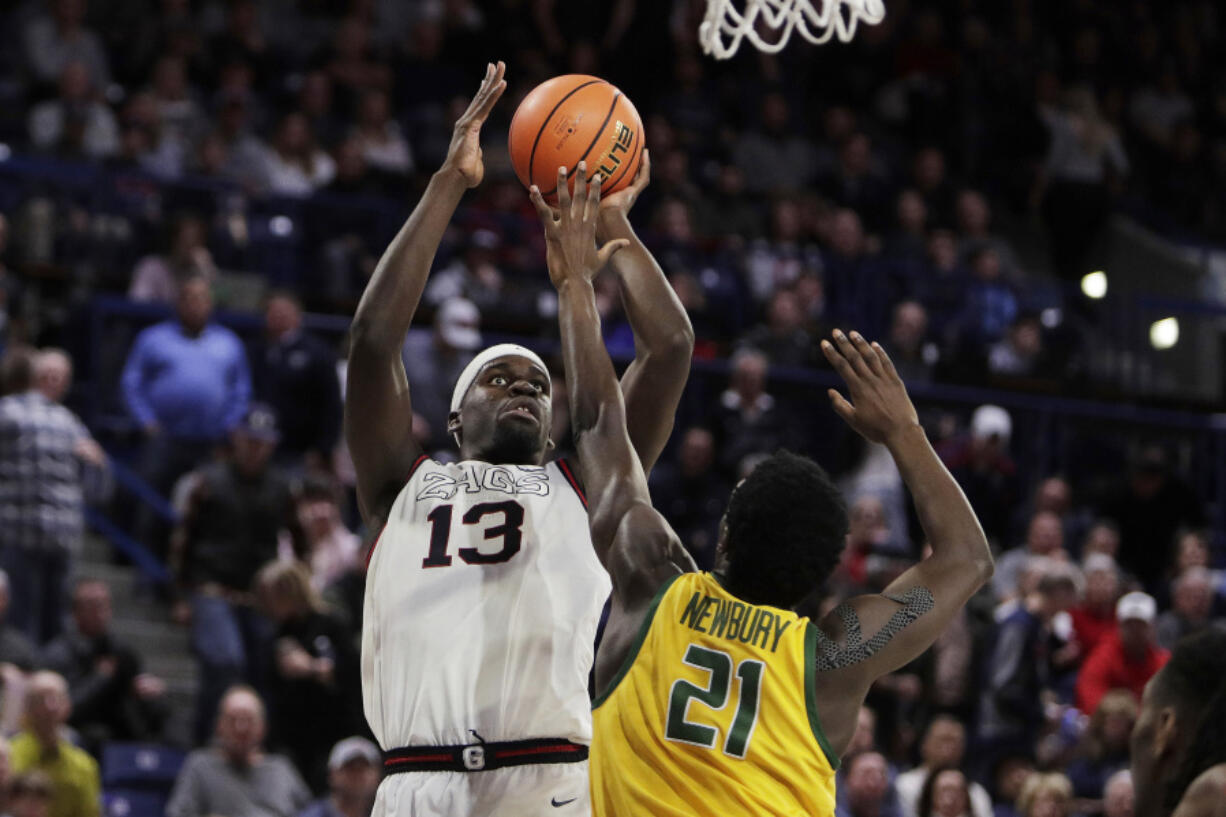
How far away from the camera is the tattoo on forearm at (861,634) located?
15.5ft

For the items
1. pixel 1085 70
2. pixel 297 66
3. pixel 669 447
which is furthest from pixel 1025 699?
pixel 1085 70

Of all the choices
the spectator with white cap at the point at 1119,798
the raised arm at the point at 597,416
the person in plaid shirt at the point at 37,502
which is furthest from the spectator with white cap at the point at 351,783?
the raised arm at the point at 597,416

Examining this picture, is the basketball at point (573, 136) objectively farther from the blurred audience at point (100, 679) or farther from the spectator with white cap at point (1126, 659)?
the spectator with white cap at point (1126, 659)

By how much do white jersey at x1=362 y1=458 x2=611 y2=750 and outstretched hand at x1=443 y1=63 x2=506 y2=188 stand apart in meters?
0.85

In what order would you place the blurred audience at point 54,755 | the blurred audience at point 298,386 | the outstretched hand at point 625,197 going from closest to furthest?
1. the outstretched hand at point 625,197
2. the blurred audience at point 54,755
3. the blurred audience at point 298,386

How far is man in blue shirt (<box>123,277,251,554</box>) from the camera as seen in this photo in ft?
38.7

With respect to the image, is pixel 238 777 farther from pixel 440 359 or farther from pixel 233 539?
pixel 440 359

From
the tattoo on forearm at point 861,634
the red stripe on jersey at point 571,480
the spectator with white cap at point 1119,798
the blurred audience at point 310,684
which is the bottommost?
the spectator with white cap at point 1119,798

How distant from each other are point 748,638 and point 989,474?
9.46 m

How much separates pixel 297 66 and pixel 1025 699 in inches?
313

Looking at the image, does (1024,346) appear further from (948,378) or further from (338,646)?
(338,646)

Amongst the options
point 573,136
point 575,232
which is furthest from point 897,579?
point 573,136

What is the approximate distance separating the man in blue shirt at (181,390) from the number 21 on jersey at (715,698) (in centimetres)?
768

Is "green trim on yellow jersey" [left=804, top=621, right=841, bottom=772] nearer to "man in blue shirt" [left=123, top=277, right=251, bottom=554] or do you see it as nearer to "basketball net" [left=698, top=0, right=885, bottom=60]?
"basketball net" [left=698, top=0, right=885, bottom=60]
